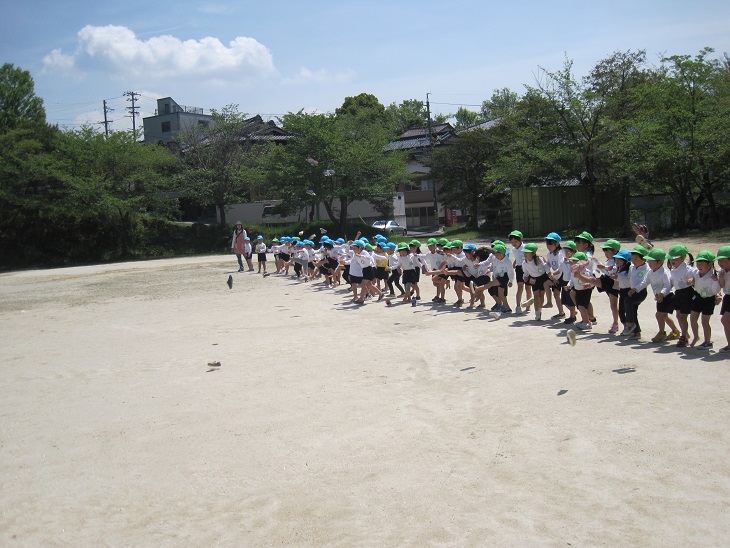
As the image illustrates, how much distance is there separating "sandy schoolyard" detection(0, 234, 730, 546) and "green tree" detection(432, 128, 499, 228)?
2817cm

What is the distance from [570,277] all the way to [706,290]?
2536 millimetres

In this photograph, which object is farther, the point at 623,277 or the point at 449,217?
the point at 449,217

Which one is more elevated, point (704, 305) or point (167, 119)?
point (167, 119)

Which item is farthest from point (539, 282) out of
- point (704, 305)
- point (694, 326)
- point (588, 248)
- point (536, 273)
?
point (704, 305)

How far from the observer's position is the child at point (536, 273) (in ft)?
36.4

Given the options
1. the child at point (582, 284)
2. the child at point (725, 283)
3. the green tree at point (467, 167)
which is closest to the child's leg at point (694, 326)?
the child at point (725, 283)

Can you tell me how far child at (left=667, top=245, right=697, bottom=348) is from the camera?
8242 mm

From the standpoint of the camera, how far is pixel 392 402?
23.4 feet

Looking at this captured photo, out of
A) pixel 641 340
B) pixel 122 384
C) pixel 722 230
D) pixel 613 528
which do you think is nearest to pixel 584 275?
pixel 641 340

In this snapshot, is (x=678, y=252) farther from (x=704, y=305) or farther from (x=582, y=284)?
(x=582, y=284)

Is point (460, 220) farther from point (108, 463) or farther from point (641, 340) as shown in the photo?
Answer: point (108, 463)

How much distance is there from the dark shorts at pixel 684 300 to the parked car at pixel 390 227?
3080 centimetres

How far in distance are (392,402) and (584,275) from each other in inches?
173

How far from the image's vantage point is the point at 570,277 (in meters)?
10.4
